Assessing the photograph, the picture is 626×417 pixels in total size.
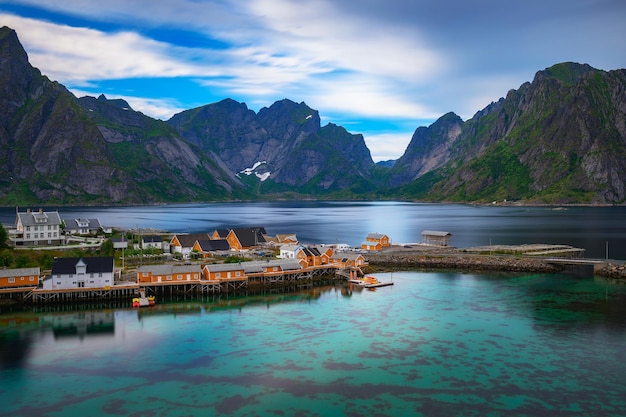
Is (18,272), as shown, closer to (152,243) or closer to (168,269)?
(168,269)

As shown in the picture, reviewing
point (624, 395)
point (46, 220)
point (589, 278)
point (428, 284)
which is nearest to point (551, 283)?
point (589, 278)

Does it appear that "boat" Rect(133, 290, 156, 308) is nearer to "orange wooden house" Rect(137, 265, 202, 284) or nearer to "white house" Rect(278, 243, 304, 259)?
"orange wooden house" Rect(137, 265, 202, 284)

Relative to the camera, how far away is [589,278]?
78.8 metres

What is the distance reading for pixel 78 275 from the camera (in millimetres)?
63625

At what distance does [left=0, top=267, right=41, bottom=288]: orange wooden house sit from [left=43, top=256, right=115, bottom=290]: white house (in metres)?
1.90

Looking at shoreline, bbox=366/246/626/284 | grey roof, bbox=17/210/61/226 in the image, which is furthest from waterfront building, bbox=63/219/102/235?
shoreline, bbox=366/246/626/284

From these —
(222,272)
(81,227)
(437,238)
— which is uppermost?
(81,227)

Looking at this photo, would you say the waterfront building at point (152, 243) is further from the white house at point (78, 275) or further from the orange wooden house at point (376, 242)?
the orange wooden house at point (376, 242)

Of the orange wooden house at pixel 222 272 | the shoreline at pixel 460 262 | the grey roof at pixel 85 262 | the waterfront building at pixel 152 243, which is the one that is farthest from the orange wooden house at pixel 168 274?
the shoreline at pixel 460 262

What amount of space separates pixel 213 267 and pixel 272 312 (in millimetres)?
16266

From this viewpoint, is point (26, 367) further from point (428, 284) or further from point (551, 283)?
point (551, 283)

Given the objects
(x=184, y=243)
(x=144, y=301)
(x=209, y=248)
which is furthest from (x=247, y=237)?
(x=144, y=301)

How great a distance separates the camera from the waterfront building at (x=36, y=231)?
88.6m

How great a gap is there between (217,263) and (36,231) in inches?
1438
